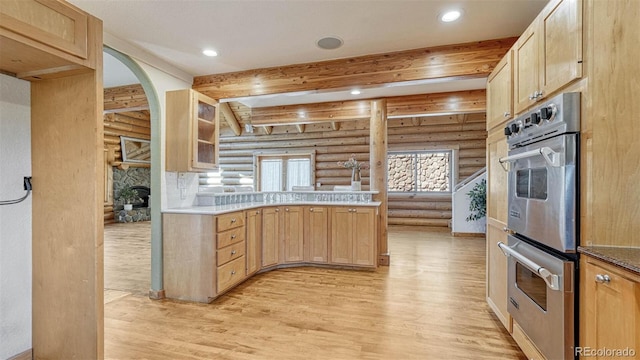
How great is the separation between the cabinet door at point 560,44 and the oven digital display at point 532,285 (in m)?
1.11

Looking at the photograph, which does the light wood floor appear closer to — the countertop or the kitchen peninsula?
the kitchen peninsula

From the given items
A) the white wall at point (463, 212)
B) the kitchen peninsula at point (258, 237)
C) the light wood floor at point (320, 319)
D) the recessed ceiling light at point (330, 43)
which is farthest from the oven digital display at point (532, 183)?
the white wall at point (463, 212)

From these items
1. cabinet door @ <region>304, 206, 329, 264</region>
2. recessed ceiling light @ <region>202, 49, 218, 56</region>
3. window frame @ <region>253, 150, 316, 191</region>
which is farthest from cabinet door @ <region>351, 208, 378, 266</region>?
window frame @ <region>253, 150, 316, 191</region>

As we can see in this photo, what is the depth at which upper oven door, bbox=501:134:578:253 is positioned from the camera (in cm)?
146

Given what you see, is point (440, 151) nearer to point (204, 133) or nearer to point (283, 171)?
point (283, 171)

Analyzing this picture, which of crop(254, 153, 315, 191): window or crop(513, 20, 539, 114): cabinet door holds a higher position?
crop(513, 20, 539, 114): cabinet door

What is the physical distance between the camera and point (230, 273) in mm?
3174

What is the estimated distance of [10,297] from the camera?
73.6 inches

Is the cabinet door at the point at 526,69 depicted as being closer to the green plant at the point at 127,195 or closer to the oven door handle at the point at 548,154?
Result: the oven door handle at the point at 548,154

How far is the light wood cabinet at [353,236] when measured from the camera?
13.0ft

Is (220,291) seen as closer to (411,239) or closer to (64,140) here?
(64,140)

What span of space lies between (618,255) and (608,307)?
0.74 feet

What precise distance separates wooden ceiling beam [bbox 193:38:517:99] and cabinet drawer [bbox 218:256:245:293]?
6.63ft

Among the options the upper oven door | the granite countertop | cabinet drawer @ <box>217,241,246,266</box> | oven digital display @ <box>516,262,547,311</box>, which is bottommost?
cabinet drawer @ <box>217,241,246,266</box>
